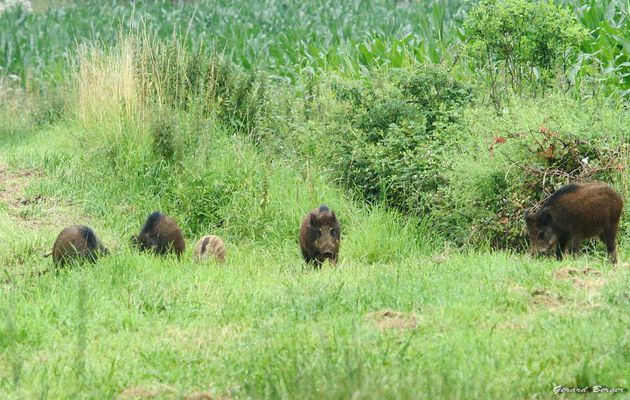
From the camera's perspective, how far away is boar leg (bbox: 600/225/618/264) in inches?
371

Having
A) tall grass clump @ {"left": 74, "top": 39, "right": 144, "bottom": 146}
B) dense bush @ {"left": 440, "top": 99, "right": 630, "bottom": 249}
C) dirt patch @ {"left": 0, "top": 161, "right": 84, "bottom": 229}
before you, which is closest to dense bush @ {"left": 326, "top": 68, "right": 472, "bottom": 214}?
dense bush @ {"left": 440, "top": 99, "right": 630, "bottom": 249}

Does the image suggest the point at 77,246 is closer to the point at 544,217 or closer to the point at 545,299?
the point at 544,217

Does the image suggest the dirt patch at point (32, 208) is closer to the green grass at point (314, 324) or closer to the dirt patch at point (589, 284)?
the green grass at point (314, 324)

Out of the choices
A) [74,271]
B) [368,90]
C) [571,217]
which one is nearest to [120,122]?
[368,90]

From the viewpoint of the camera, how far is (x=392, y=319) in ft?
23.6

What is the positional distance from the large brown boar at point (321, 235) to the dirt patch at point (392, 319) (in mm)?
2611

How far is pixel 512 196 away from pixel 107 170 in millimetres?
5916

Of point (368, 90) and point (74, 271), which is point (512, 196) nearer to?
point (368, 90)

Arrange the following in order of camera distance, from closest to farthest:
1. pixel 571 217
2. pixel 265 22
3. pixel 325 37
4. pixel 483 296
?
pixel 483 296, pixel 571 217, pixel 325 37, pixel 265 22

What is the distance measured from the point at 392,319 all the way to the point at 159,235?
4114 mm

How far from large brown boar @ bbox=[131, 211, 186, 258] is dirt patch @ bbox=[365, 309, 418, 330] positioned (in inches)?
150

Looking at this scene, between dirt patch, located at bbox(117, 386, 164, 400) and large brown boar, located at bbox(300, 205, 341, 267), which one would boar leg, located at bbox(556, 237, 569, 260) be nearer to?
large brown boar, located at bbox(300, 205, 341, 267)

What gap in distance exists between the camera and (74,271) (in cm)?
943

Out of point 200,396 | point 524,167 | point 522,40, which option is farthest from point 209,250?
point 522,40
